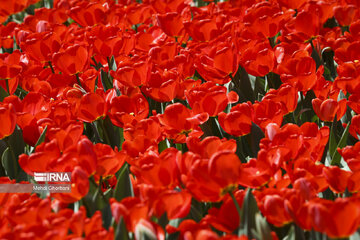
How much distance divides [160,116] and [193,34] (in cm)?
100

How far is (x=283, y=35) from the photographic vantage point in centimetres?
287

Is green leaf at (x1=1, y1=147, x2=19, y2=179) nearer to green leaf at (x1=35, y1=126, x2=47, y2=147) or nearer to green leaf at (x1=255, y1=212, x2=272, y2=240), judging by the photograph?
green leaf at (x1=35, y1=126, x2=47, y2=147)

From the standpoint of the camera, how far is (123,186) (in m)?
1.62

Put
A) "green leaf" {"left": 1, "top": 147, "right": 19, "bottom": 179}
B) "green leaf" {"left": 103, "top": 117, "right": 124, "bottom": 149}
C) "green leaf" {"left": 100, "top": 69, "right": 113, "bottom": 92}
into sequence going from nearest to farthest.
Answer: "green leaf" {"left": 1, "top": 147, "right": 19, "bottom": 179}
"green leaf" {"left": 103, "top": 117, "right": 124, "bottom": 149}
"green leaf" {"left": 100, "top": 69, "right": 113, "bottom": 92}

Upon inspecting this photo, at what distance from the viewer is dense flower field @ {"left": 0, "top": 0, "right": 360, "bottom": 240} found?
4.51 ft

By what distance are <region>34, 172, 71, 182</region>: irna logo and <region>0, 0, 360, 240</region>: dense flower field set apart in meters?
0.02

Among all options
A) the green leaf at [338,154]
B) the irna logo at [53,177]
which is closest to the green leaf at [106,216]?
the irna logo at [53,177]

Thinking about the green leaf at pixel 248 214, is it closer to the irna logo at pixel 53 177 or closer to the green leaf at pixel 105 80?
the irna logo at pixel 53 177

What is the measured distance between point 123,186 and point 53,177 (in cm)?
20

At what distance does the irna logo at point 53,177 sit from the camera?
1513mm

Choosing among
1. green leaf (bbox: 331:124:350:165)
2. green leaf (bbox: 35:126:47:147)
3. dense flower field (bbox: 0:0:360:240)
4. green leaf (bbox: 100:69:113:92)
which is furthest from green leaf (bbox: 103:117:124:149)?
green leaf (bbox: 331:124:350:165)

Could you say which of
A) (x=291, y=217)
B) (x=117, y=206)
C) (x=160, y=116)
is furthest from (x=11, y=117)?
(x=291, y=217)

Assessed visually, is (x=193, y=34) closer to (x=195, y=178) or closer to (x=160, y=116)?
(x=160, y=116)

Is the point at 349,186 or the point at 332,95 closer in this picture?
the point at 349,186
